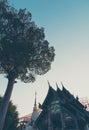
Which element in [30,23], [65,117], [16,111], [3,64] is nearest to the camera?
[65,117]

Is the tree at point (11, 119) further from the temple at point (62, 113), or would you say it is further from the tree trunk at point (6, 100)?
the tree trunk at point (6, 100)

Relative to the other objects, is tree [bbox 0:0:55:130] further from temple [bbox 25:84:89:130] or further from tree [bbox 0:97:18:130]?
tree [bbox 0:97:18:130]

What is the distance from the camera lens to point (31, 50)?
75.4 ft

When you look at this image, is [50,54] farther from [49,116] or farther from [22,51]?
[49,116]

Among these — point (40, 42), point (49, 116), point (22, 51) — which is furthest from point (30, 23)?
point (49, 116)

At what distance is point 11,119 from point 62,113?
1142cm

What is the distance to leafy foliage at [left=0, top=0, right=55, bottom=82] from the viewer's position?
22000 millimetres

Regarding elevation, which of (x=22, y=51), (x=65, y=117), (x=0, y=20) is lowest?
(x=65, y=117)

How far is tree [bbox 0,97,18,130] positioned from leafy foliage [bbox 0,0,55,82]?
27.8 ft

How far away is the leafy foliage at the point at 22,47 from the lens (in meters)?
22.0

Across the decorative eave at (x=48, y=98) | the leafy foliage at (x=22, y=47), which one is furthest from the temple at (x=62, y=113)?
the leafy foliage at (x=22, y=47)

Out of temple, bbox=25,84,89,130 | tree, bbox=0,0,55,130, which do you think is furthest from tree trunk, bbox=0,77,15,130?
temple, bbox=25,84,89,130

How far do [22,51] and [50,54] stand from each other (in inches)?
172

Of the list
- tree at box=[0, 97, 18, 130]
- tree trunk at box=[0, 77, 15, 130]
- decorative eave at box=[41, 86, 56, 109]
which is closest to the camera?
tree trunk at box=[0, 77, 15, 130]
